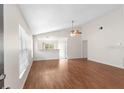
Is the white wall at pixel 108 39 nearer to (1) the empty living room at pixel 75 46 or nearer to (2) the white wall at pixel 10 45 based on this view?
(1) the empty living room at pixel 75 46

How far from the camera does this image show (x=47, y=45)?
35.1 ft

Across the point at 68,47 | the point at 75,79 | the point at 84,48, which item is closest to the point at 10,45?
the point at 75,79

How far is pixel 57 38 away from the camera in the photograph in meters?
11.0

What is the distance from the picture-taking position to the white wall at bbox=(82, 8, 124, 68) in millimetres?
6472

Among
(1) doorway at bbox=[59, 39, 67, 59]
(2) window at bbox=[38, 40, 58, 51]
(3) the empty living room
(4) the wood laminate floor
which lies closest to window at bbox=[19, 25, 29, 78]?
Result: (3) the empty living room

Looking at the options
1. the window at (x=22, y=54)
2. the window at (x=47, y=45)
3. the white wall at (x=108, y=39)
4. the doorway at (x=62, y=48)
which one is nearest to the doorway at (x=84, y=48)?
the white wall at (x=108, y=39)

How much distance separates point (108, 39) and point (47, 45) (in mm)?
5219

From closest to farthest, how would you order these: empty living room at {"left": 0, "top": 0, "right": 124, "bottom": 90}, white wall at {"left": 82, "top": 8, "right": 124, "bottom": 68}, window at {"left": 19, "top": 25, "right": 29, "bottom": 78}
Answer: window at {"left": 19, "top": 25, "right": 29, "bottom": 78} → empty living room at {"left": 0, "top": 0, "right": 124, "bottom": 90} → white wall at {"left": 82, "top": 8, "right": 124, "bottom": 68}

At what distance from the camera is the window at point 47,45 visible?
10570mm

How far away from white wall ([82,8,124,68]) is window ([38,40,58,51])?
3.08m

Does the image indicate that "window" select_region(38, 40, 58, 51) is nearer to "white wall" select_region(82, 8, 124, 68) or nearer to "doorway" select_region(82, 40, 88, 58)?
"doorway" select_region(82, 40, 88, 58)

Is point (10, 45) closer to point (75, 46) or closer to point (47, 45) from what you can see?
point (47, 45)

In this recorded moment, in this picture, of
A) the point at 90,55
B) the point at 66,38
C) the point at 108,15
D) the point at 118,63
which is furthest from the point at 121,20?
the point at 66,38
